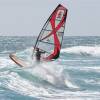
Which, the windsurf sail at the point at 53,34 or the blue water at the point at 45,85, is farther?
the windsurf sail at the point at 53,34

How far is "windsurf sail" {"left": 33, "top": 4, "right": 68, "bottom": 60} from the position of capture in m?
27.5

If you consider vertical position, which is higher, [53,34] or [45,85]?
[53,34]

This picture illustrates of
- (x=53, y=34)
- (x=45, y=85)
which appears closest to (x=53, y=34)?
(x=53, y=34)

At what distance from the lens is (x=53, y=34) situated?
2795 centimetres

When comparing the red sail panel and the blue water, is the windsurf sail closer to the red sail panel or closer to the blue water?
the red sail panel

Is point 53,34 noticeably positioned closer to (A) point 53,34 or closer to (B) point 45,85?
(A) point 53,34

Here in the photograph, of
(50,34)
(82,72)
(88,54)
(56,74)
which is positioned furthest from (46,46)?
(88,54)

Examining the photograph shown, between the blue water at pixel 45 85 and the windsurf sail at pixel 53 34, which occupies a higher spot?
the windsurf sail at pixel 53 34

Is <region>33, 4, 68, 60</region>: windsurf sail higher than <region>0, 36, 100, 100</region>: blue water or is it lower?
higher

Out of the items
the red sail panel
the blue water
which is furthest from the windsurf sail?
the blue water

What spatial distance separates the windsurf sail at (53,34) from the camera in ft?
90.3

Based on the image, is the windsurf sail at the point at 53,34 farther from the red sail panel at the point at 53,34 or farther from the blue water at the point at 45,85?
the blue water at the point at 45,85

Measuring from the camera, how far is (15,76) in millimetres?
29594

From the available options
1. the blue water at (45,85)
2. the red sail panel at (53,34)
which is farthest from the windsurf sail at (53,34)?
the blue water at (45,85)
